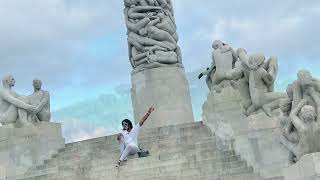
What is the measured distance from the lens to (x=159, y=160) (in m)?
16.4

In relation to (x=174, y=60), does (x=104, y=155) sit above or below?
below

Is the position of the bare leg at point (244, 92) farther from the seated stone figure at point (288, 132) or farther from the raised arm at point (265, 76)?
the seated stone figure at point (288, 132)

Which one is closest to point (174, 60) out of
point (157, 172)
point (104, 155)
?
point (104, 155)

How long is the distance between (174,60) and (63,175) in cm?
706

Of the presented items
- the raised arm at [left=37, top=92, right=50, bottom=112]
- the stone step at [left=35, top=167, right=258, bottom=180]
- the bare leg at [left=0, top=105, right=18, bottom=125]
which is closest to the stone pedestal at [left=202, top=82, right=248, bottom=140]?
the stone step at [left=35, top=167, right=258, bottom=180]

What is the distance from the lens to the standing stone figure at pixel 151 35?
74.3 ft

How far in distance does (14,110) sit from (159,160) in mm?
5200

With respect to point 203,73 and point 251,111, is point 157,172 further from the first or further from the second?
point 203,73

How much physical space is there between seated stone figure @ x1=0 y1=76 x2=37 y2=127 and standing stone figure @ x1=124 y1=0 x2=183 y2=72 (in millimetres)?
4641

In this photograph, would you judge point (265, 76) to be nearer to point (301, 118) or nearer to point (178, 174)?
point (178, 174)

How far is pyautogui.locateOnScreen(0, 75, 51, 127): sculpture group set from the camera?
63.8 ft

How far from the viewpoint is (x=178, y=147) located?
17.2 m

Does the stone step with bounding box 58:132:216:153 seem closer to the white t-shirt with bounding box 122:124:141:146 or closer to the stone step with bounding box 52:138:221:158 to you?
the stone step with bounding box 52:138:221:158

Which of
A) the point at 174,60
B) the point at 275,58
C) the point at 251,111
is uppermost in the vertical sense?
the point at 174,60
